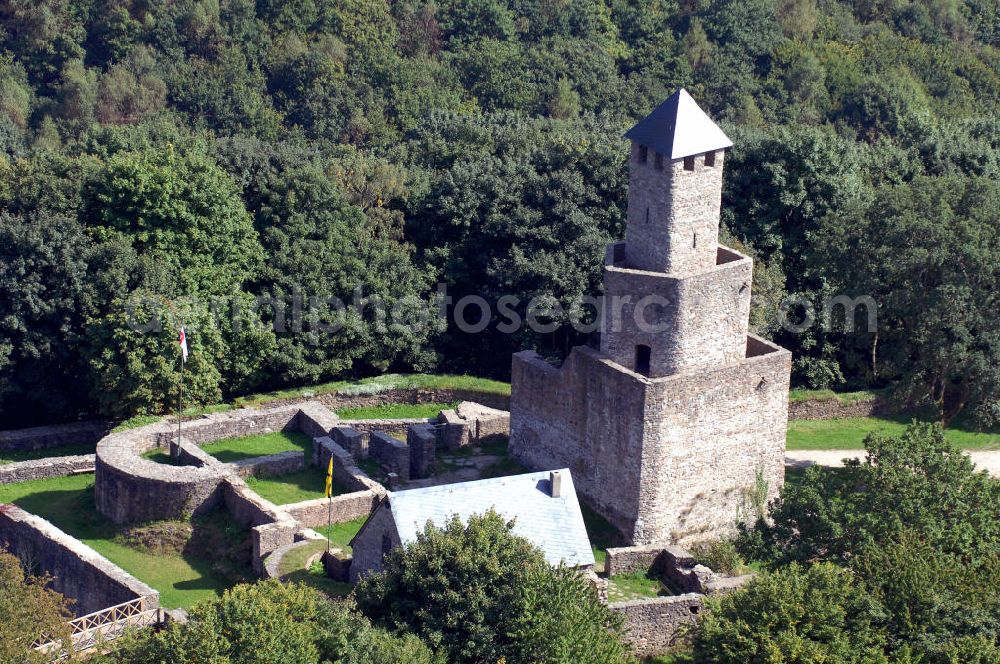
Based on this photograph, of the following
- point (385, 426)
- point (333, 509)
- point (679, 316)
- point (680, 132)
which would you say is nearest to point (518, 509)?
point (333, 509)

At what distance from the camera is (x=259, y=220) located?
174 ft

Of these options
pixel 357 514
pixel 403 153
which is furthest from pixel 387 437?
pixel 403 153

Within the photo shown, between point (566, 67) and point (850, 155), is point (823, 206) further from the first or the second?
point (566, 67)

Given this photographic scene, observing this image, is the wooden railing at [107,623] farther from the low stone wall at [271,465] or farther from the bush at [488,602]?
the low stone wall at [271,465]

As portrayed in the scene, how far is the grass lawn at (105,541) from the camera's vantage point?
37.8m

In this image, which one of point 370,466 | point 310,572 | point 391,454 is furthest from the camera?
point 370,466

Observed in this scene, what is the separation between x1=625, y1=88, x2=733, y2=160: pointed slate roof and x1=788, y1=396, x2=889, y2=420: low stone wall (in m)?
13.2

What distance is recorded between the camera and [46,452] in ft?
152

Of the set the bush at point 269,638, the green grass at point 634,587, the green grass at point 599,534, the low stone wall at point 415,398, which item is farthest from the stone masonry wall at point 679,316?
the bush at point 269,638

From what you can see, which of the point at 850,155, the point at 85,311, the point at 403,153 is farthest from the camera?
the point at 403,153

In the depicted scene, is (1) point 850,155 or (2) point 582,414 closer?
(2) point 582,414

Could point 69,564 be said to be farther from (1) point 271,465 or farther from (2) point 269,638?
(2) point 269,638

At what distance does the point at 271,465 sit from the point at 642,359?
11.2m

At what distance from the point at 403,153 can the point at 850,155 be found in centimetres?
1817
